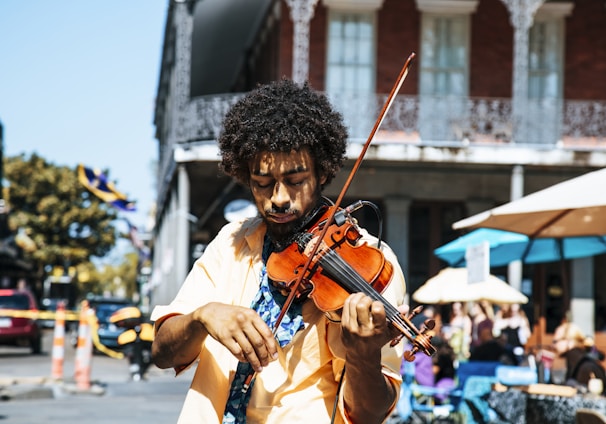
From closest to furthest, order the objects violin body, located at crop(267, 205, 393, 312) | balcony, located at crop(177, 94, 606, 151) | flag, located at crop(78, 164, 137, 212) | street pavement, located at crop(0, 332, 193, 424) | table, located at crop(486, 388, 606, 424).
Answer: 1. violin body, located at crop(267, 205, 393, 312)
2. table, located at crop(486, 388, 606, 424)
3. street pavement, located at crop(0, 332, 193, 424)
4. balcony, located at crop(177, 94, 606, 151)
5. flag, located at crop(78, 164, 137, 212)

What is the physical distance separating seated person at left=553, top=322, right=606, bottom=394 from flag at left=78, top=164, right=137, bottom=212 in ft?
87.2

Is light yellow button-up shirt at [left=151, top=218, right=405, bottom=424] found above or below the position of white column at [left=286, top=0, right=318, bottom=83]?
below

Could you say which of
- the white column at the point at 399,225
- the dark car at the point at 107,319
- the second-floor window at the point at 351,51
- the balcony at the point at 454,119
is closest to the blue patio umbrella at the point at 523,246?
the balcony at the point at 454,119

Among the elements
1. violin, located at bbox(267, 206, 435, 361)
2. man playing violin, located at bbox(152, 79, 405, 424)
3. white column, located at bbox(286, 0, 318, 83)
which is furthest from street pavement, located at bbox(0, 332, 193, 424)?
violin, located at bbox(267, 206, 435, 361)

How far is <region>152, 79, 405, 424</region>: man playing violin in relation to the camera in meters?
2.49

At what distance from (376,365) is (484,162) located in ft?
59.4

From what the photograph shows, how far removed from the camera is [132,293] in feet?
360

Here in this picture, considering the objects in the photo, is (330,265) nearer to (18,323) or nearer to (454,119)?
(454,119)

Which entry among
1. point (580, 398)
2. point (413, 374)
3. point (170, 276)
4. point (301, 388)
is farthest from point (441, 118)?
point (301, 388)

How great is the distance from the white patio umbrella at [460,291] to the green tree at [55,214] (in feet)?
172

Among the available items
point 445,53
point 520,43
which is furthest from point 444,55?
point 520,43

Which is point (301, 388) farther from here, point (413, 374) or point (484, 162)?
point (484, 162)

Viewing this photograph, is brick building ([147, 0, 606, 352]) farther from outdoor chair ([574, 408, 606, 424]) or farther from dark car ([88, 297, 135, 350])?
outdoor chair ([574, 408, 606, 424])

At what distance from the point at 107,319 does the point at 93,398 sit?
14.1 metres
